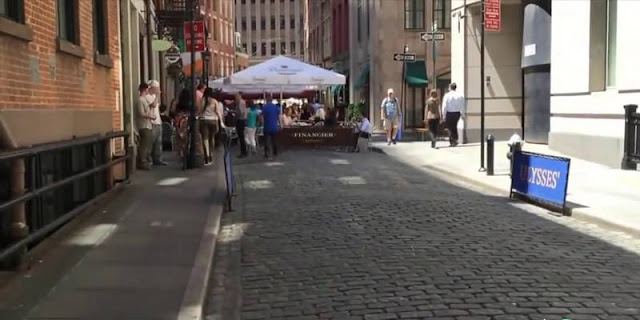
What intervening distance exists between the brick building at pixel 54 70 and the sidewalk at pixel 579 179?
688 cm

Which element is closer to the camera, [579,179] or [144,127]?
[579,179]

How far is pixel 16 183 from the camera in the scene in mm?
5871

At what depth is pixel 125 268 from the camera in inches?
258

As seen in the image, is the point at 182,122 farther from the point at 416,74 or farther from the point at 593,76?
the point at 416,74

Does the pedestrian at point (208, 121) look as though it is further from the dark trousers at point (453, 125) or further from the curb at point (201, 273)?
the dark trousers at point (453, 125)

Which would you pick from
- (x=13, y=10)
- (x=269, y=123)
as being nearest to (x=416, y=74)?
(x=269, y=123)

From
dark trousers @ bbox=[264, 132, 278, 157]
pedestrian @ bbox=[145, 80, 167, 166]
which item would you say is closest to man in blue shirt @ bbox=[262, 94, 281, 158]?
dark trousers @ bbox=[264, 132, 278, 157]

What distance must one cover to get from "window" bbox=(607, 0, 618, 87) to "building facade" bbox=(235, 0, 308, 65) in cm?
9933

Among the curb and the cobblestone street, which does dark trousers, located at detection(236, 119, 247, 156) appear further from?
the curb

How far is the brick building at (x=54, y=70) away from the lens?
6.90 m

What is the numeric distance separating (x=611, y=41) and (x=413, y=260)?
10700 millimetres

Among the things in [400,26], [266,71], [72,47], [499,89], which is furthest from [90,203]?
[400,26]

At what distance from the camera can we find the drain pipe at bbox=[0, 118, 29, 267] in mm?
5848

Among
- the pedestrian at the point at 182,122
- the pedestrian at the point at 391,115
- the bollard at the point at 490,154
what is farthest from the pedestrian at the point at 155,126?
the pedestrian at the point at 391,115
